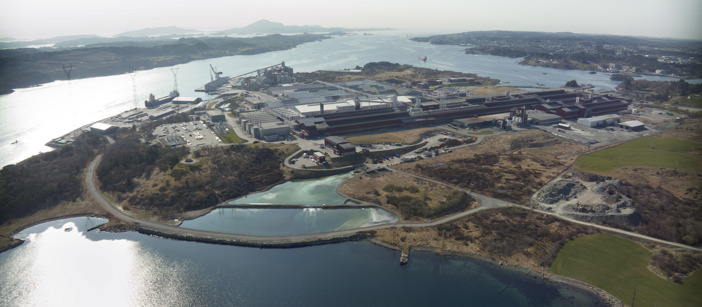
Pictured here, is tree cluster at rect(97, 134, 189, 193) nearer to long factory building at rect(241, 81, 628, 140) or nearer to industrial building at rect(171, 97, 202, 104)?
long factory building at rect(241, 81, 628, 140)

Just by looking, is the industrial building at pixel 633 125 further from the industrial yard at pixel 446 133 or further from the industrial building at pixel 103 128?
the industrial building at pixel 103 128

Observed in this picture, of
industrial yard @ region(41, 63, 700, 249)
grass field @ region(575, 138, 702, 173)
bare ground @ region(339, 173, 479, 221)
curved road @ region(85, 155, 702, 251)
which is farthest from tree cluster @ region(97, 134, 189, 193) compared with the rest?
grass field @ region(575, 138, 702, 173)

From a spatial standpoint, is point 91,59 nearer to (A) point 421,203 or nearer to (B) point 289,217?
(B) point 289,217

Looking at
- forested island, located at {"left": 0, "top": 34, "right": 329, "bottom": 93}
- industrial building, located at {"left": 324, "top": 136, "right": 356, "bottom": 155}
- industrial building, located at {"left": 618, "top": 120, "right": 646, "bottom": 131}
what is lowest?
industrial building, located at {"left": 324, "top": 136, "right": 356, "bottom": 155}

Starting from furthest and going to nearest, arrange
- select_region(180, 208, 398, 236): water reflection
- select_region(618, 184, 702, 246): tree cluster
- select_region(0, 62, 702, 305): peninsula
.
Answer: select_region(180, 208, 398, 236): water reflection, select_region(0, 62, 702, 305): peninsula, select_region(618, 184, 702, 246): tree cluster

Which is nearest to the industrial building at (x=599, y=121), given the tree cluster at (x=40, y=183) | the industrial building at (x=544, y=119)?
the industrial building at (x=544, y=119)
